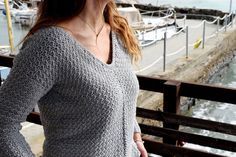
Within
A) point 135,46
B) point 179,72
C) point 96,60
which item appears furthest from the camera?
point 179,72

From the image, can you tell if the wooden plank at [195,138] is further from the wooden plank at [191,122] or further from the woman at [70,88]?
the woman at [70,88]

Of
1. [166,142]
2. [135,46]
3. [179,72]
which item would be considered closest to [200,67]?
[179,72]

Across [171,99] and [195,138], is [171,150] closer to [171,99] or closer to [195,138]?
[195,138]

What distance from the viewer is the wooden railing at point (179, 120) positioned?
2.42 m

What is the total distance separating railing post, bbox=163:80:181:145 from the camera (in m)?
2.50

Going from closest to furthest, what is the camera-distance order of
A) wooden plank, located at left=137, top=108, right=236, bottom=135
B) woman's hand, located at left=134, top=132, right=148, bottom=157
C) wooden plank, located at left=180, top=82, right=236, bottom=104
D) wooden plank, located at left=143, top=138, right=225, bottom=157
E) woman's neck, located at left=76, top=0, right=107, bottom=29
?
woman's neck, located at left=76, top=0, right=107, bottom=29 → woman's hand, located at left=134, top=132, right=148, bottom=157 → wooden plank, located at left=180, top=82, right=236, bottom=104 → wooden plank, located at left=137, top=108, right=236, bottom=135 → wooden plank, located at left=143, top=138, right=225, bottom=157

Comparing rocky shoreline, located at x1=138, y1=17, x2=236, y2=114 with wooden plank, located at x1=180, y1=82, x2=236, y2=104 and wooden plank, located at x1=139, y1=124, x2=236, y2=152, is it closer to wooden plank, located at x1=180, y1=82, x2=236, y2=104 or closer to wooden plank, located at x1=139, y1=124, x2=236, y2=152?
wooden plank, located at x1=139, y1=124, x2=236, y2=152

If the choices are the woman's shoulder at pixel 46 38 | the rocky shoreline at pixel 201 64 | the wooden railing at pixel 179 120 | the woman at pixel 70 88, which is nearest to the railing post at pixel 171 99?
the wooden railing at pixel 179 120

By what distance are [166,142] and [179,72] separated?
8.32 meters

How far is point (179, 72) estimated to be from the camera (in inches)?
431

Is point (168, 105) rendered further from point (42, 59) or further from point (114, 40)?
point (42, 59)

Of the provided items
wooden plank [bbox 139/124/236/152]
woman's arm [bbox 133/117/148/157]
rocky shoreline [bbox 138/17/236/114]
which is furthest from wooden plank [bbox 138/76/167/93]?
rocky shoreline [bbox 138/17/236/114]

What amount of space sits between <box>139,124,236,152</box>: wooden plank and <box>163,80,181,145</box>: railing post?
6cm

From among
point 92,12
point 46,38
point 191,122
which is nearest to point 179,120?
point 191,122
